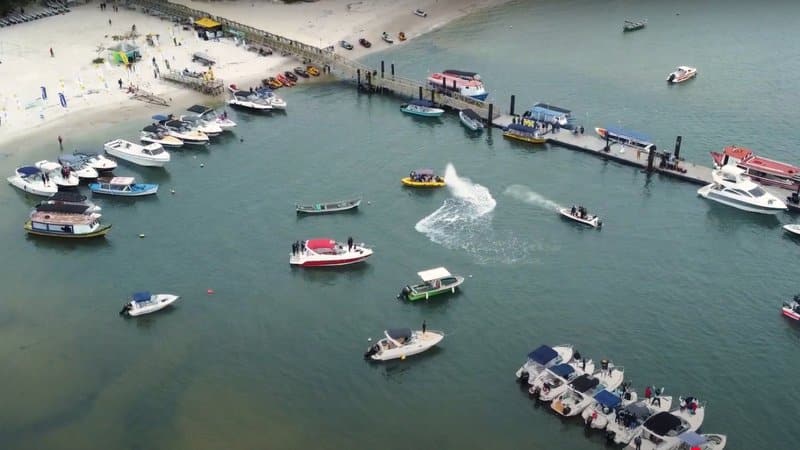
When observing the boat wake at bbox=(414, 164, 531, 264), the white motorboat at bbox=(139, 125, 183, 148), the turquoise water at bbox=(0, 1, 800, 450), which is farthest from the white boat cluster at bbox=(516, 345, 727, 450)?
the white motorboat at bbox=(139, 125, 183, 148)

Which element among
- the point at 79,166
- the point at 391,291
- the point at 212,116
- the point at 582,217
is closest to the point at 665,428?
the point at 391,291

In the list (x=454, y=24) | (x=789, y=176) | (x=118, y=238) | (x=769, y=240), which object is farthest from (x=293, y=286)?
(x=454, y=24)

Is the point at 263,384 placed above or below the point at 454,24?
below

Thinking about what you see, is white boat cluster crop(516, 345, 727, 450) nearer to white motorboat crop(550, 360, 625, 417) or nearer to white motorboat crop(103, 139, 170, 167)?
white motorboat crop(550, 360, 625, 417)

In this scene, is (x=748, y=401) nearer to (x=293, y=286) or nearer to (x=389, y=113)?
(x=293, y=286)

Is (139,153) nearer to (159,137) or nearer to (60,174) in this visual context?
(159,137)

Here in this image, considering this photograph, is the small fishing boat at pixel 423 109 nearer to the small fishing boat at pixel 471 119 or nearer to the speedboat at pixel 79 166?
the small fishing boat at pixel 471 119
